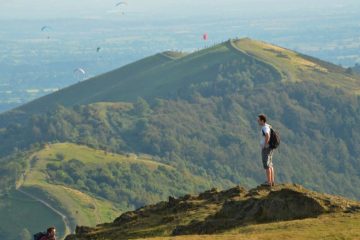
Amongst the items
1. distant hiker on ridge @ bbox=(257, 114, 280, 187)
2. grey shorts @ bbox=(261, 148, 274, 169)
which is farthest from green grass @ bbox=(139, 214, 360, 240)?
distant hiker on ridge @ bbox=(257, 114, 280, 187)

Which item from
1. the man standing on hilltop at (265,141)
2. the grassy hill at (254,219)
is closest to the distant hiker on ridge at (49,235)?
the grassy hill at (254,219)

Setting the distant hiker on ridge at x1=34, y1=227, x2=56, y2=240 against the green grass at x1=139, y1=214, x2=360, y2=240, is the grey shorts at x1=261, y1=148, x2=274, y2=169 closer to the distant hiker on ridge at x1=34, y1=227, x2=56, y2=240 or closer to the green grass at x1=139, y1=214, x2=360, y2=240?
the green grass at x1=139, y1=214, x2=360, y2=240

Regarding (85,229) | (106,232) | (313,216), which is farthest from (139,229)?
(313,216)

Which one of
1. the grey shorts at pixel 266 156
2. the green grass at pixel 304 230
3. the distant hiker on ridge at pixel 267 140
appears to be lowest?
the green grass at pixel 304 230

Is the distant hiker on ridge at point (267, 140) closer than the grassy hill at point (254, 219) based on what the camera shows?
No

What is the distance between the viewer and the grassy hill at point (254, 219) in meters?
38.6

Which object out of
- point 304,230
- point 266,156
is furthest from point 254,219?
point 304,230

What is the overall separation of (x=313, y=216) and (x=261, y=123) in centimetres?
607

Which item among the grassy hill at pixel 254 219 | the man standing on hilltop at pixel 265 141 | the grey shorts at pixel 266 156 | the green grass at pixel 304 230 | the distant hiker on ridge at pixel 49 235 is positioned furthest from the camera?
the grey shorts at pixel 266 156

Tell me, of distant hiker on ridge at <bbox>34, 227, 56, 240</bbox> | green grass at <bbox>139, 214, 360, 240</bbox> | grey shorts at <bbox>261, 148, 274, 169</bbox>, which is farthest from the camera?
grey shorts at <bbox>261, 148, 274, 169</bbox>

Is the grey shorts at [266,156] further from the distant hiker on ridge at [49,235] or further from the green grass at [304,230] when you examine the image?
the distant hiker on ridge at [49,235]

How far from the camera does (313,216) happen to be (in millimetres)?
42281

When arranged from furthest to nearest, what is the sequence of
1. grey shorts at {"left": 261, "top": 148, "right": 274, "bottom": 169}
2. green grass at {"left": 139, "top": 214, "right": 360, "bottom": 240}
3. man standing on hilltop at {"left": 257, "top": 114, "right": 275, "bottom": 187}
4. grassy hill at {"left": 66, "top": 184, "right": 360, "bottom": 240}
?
grey shorts at {"left": 261, "top": 148, "right": 274, "bottom": 169}, man standing on hilltop at {"left": 257, "top": 114, "right": 275, "bottom": 187}, grassy hill at {"left": 66, "top": 184, "right": 360, "bottom": 240}, green grass at {"left": 139, "top": 214, "right": 360, "bottom": 240}

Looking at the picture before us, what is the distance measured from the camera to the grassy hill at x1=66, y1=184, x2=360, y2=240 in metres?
38.6
